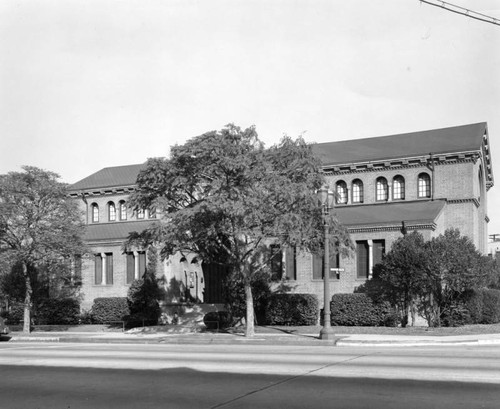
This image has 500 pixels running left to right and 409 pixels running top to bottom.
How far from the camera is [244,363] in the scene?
613 inches

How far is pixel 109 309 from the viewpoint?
40.8 m

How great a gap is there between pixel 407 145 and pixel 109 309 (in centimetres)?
2175

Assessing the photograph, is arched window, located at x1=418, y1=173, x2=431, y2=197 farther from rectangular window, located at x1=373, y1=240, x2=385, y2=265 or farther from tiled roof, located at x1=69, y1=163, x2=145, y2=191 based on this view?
Result: tiled roof, located at x1=69, y1=163, x2=145, y2=191

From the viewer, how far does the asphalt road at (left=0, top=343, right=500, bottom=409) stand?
10320mm

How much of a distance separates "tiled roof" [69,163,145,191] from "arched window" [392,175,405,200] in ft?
65.8

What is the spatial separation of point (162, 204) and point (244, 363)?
1210cm

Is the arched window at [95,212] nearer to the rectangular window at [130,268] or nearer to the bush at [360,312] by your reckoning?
the rectangular window at [130,268]

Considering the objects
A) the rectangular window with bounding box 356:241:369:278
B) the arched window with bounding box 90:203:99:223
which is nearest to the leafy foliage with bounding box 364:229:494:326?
the rectangular window with bounding box 356:241:369:278

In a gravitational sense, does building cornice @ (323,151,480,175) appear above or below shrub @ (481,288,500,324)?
above

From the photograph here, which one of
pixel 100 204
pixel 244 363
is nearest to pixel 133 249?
pixel 100 204

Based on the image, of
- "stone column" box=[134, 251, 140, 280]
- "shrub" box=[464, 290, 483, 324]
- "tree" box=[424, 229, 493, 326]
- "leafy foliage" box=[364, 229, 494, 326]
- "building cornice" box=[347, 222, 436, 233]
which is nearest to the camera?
"tree" box=[424, 229, 493, 326]

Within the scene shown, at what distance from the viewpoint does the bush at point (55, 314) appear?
140ft

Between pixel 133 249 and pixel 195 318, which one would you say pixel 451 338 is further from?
pixel 133 249

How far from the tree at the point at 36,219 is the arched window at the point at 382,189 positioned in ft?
60.2
